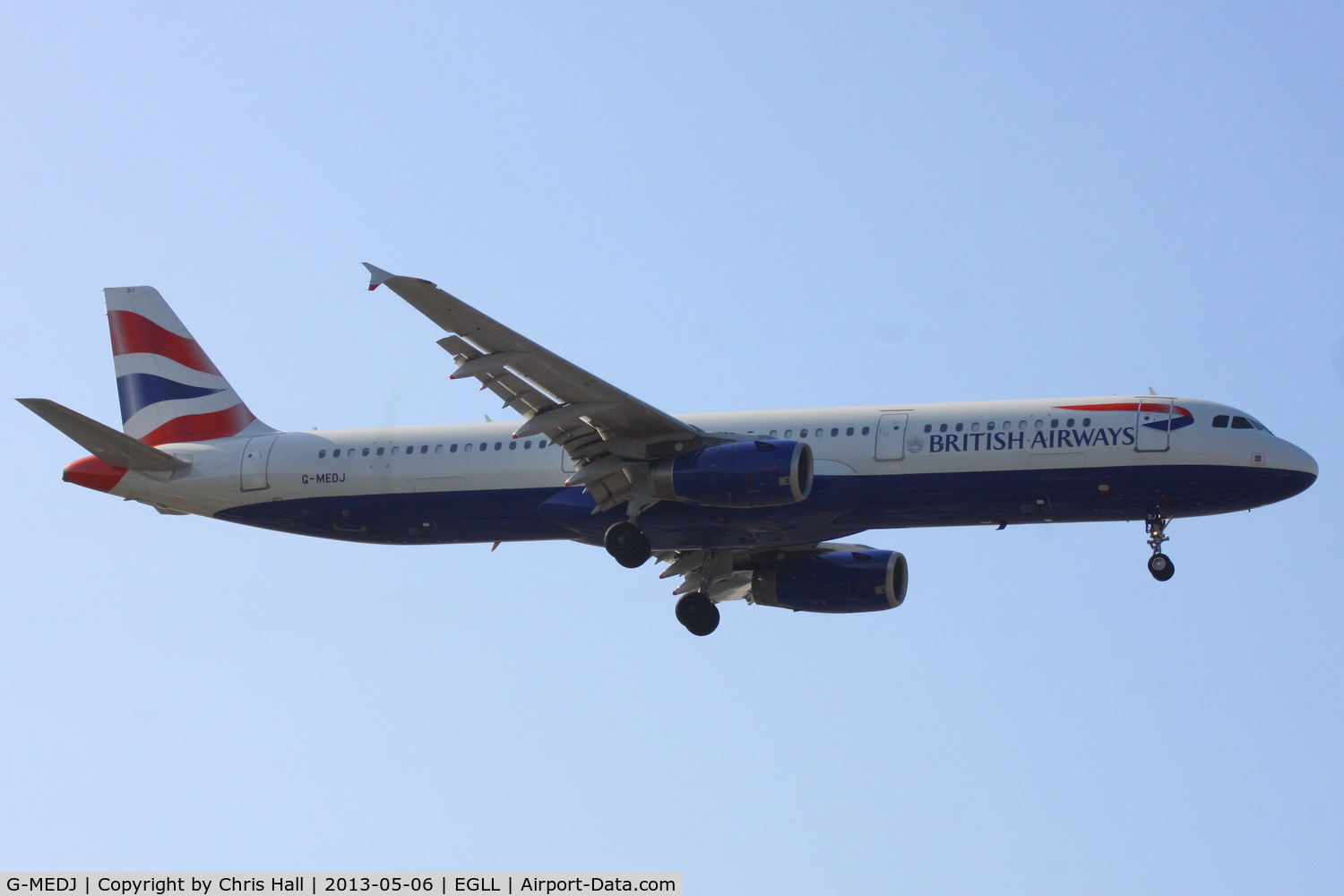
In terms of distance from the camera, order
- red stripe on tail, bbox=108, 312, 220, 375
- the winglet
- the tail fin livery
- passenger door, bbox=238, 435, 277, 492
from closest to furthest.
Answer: the winglet
passenger door, bbox=238, 435, 277, 492
the tail fin livery
red stripe on tail, bbox=108, 312, 220, 375

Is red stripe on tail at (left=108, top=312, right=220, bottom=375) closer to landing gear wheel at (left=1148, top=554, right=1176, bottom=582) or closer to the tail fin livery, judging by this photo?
the tail fin livery

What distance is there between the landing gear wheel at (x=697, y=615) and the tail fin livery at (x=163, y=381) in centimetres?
1126

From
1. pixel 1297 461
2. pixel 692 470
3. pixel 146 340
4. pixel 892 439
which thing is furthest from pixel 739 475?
pixel 146 340

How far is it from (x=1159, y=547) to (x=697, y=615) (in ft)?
38.5

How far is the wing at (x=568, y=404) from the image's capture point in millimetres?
31375

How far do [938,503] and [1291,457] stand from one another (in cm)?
727

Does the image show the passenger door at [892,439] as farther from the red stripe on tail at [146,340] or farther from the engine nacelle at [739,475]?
the red stripe on tail at [146,340]

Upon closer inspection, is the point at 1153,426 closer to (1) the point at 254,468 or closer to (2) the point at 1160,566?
(2) the point at 1160,566

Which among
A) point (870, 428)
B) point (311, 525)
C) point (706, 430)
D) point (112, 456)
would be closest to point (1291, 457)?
point (870, 428)

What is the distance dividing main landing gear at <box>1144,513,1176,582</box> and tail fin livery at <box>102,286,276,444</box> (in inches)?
835

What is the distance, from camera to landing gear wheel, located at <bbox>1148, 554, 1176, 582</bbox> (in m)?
34.8

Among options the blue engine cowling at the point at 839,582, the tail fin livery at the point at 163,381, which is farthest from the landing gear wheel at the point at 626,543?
the tail fin livery at the point at 163,381

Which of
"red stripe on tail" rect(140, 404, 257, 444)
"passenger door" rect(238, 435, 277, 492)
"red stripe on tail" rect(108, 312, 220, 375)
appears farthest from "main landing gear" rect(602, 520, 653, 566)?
"red stripe on tail" rect(108, 312, 220, 375)

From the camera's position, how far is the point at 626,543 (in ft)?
119
